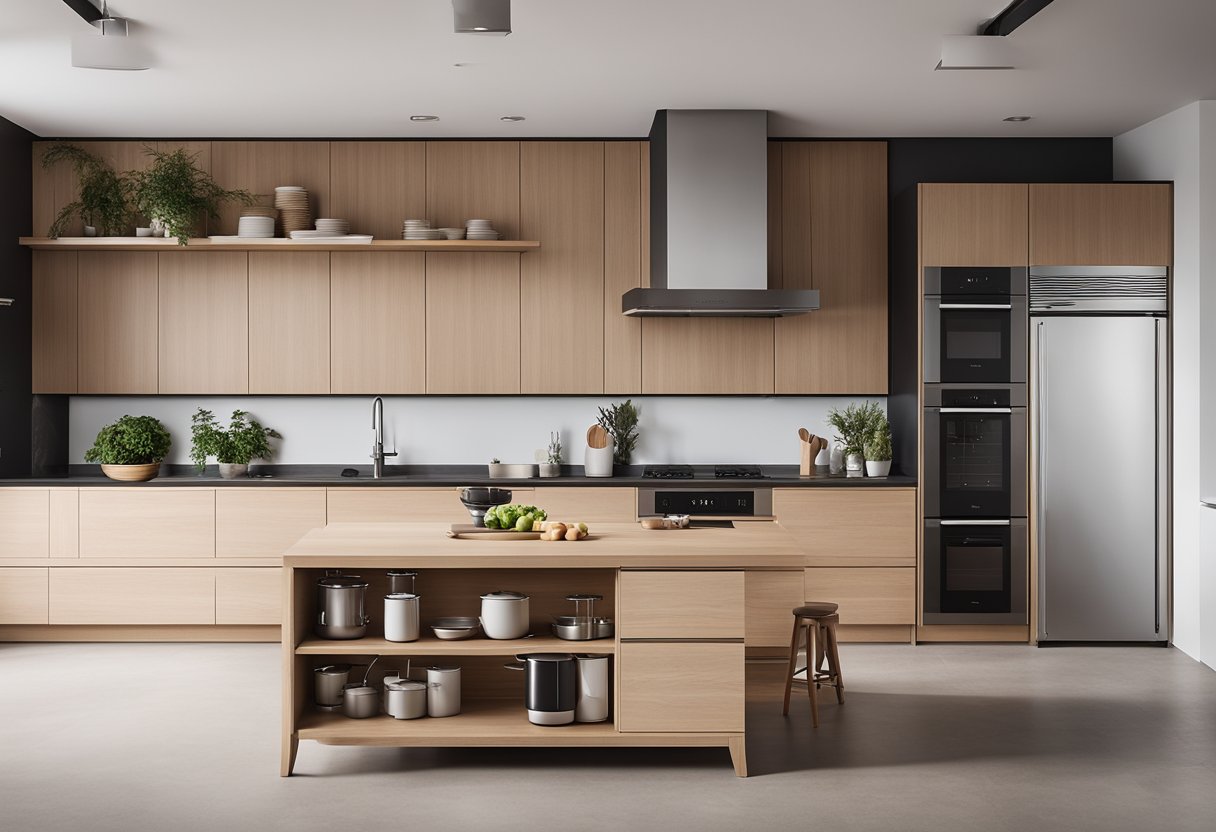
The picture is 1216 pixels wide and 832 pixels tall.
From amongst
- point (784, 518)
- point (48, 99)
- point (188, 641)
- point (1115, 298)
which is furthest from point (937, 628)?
point (48, 99)

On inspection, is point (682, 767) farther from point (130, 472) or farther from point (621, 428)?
point (130, 472)

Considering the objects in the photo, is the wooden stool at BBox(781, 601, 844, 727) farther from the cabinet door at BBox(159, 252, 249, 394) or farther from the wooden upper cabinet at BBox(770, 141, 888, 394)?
the cabinet door at BBox(159, 252, 249, 394)

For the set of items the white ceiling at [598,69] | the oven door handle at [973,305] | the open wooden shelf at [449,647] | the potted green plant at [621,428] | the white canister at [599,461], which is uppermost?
the white ceiling at [598,69]

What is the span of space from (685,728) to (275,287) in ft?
12.9

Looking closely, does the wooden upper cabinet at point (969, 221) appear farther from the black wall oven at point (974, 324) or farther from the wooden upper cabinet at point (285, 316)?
the wooden upper cabinet at point (285, 316)

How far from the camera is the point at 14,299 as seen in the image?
254 inches

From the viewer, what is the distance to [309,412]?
22.9 feet

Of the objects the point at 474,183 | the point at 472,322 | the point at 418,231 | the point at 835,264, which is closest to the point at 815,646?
the point at 835,264

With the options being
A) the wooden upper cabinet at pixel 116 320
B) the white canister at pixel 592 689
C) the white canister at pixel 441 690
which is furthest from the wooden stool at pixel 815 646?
the wooden upper cabinet at pixel 116 320

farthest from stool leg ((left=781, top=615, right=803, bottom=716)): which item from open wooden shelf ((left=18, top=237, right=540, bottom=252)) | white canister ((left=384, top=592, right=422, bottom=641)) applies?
open wooden shelf ((left=18, top=237, right=540, bottom=252))

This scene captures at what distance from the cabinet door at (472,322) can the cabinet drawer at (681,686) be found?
9.78ft

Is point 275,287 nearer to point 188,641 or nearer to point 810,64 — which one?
point 188,641

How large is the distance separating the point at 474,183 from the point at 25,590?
133 inches

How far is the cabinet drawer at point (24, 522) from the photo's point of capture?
20.5ft
